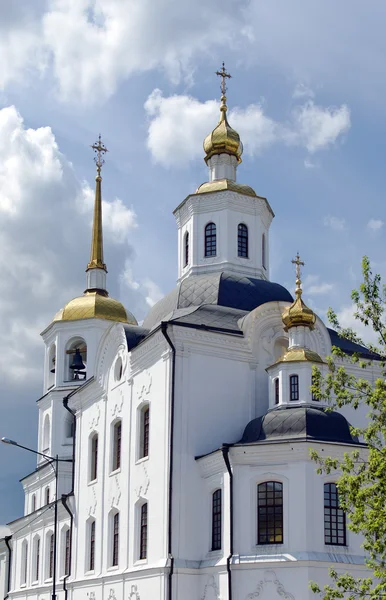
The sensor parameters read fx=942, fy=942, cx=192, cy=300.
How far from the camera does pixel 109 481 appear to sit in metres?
27.5

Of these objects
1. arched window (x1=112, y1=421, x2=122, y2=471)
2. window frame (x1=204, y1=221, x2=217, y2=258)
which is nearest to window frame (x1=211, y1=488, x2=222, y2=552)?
arched window (x1=112, y1=421, x2=122, y2=471)

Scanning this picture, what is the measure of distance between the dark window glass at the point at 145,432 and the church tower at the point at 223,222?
5.64m

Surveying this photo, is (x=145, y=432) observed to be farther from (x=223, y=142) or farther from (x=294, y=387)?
(x=223, y=142)

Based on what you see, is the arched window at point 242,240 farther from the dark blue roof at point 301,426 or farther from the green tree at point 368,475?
the green tree at point 368,475

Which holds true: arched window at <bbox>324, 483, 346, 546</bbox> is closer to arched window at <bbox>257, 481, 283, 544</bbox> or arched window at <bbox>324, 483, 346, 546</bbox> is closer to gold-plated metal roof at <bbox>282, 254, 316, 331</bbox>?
arched window at <bbox>257, 481, 283, 544</bbox>

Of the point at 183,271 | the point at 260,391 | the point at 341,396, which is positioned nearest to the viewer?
the point at 341,396

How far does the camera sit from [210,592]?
880 inches

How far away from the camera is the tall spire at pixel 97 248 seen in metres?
38.6

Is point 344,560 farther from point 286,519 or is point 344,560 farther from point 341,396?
point 341,396

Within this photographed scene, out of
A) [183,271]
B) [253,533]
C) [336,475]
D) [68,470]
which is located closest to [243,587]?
[253,533]

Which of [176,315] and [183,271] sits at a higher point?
[183,271]

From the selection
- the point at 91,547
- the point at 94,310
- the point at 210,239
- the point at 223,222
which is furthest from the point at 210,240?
the point at 91,547

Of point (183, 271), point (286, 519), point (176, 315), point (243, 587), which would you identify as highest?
point (183, 271)

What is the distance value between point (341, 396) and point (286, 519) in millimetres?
7841
